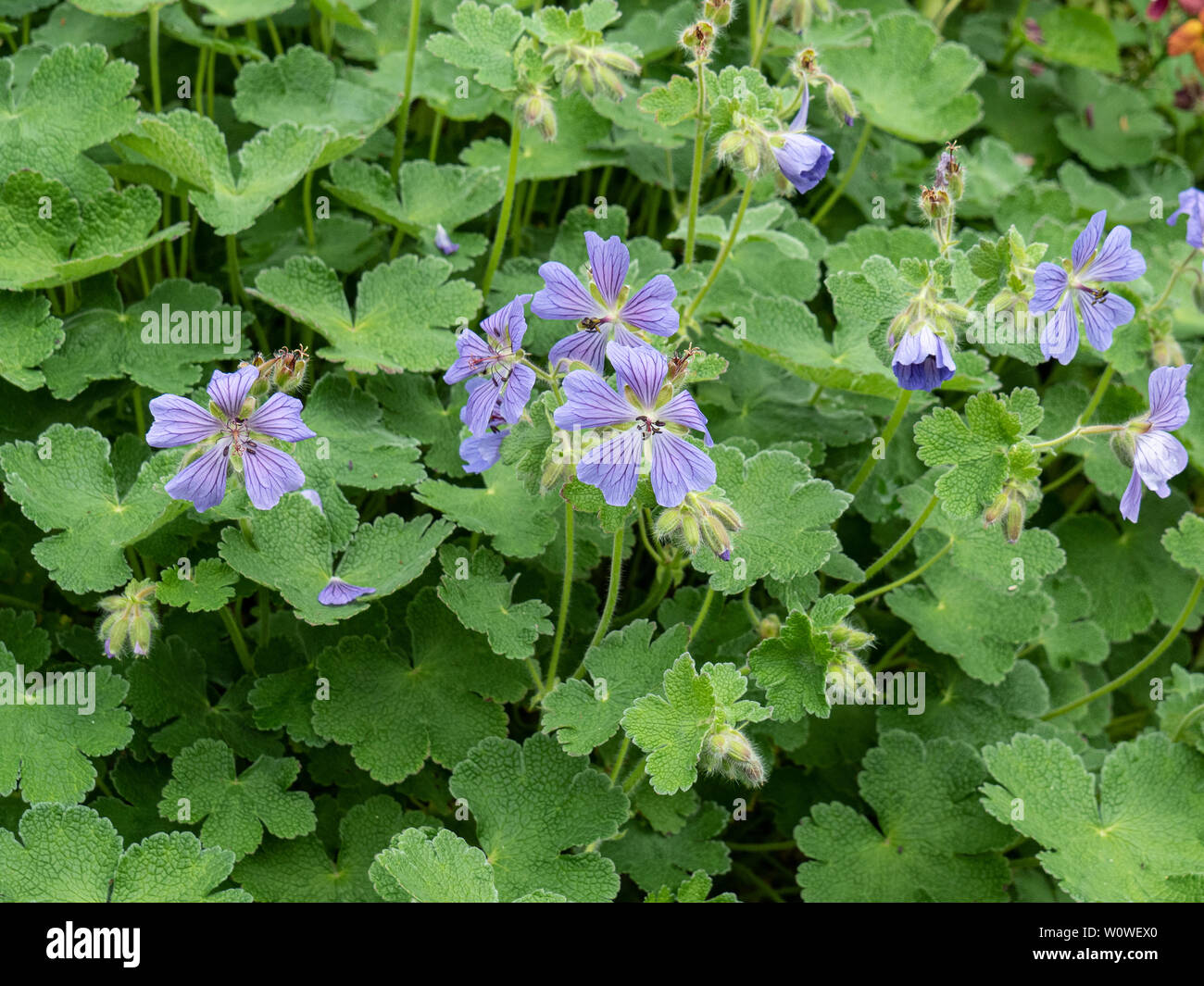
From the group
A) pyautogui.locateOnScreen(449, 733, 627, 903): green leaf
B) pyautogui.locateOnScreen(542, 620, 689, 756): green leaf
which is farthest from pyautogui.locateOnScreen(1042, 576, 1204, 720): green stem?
pyautogui.locateOnScreen(449, 733, 627, 903): green leaf

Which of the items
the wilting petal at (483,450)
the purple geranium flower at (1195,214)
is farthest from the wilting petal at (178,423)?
the purple geranium flower at (1195,214)

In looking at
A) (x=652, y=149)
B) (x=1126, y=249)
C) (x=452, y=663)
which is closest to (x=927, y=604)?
(x=1126, y=249)

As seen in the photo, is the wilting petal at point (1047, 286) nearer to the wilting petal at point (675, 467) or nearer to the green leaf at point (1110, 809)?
the wilting petal at point (675, 467)

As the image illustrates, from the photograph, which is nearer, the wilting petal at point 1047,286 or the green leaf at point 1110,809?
the wilting petal at point 1047,286

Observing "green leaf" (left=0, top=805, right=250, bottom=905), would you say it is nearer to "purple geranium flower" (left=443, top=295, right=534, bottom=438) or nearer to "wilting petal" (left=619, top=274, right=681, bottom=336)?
"purple geranium flower" (left=443, top=295, right=534, bottom=438)

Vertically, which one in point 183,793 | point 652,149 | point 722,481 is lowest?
point 183,793

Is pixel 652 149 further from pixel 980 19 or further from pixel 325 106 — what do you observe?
pixel 980 19
